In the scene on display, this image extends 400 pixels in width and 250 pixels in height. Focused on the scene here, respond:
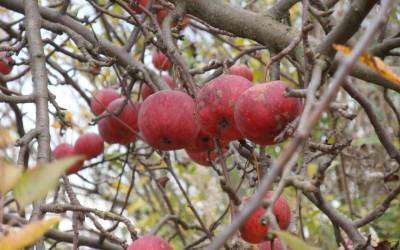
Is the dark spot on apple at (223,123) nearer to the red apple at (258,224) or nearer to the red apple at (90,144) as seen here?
the red apple at (258,224)

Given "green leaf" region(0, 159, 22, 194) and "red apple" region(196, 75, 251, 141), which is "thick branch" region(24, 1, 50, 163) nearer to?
"red apple" region(196, 75, 251, 141)

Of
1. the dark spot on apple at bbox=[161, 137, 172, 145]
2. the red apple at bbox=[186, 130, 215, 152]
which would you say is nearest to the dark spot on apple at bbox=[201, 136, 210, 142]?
the red apple at bbox=[186, 130, 215, 152]

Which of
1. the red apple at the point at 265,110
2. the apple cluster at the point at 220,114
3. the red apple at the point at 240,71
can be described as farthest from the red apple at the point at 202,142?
the red apple at the point at 240,71

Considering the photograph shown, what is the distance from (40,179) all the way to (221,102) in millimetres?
655

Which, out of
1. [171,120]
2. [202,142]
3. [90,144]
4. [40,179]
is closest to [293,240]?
[40,179]

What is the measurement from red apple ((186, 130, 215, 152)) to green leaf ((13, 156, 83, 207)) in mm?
891

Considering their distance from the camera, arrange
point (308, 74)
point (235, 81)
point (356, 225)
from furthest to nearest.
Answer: point (356, 225) < point (235, 81) < point (308, 74)

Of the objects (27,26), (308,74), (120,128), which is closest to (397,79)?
(308,74)

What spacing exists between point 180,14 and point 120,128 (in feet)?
2.21

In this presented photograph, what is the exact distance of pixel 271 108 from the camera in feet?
3.77

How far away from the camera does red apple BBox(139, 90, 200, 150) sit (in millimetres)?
1456

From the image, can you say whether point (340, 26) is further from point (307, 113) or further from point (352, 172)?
point (352, 172)

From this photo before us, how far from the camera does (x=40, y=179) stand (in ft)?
2.17

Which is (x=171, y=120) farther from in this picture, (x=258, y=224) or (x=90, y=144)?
(x=90, y=144)
